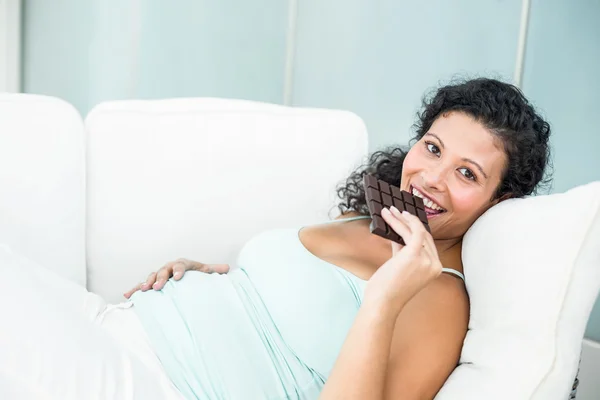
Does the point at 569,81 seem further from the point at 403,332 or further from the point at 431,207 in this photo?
the point at 403,332

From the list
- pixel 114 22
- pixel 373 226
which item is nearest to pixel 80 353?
pixel 373 226

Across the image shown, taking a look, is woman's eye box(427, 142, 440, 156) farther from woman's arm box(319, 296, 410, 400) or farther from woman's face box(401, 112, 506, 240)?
woman's arm box(319, 296, 410, 400)

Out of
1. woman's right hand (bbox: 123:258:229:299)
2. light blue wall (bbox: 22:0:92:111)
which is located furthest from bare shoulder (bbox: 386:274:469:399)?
light blue wall (bbox: 22:0:92:111)

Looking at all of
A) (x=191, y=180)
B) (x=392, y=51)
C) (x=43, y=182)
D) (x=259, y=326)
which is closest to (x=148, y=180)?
(x=191, y=180)

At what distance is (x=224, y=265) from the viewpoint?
1540 millimetres

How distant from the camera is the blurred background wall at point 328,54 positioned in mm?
2127

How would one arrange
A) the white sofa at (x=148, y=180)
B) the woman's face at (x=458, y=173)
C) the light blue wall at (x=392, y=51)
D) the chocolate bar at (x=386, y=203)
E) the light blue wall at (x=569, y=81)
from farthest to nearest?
1. the light blue wall at (x=392, y=51)
2. the light blue wall at (x=569, y=81)
3. the white sofa at (x=148, y=180)
4. the woman's face at (x=458, y=173)
5. the chocolate bar at (x=386, y=203)

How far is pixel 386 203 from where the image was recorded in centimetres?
124

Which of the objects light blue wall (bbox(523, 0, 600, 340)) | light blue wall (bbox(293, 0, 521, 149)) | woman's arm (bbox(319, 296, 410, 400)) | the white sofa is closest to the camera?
woman's arm (bbox(319, 296, 410, 400))

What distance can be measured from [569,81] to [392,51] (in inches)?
31.3

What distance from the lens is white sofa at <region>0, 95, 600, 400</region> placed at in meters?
1.46

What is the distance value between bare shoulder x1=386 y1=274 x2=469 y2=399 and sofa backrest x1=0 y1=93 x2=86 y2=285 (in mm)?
756

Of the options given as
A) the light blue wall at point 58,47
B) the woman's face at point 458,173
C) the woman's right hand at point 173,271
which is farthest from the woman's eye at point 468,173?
the light blue wall at point 58,47

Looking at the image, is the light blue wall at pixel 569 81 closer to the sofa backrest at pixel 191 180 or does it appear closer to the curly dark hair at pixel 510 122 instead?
the curly dark hair at pixel 510 122
